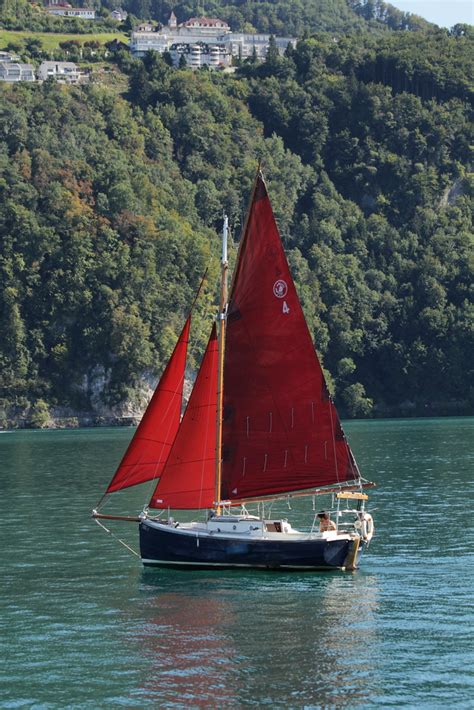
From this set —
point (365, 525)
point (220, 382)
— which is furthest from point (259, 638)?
point (220, 382)

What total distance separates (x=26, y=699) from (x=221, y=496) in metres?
15.6

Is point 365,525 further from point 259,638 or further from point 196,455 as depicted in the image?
point 259,638

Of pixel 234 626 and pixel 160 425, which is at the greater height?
pixel 160 425

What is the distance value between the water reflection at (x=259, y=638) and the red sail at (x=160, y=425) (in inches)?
143

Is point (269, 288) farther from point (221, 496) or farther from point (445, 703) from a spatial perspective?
point (445, 703)

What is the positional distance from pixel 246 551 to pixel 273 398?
17.0ft

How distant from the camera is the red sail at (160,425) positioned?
153 feet

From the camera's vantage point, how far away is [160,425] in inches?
1853

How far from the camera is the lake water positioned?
33.1 m

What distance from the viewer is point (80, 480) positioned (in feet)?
276

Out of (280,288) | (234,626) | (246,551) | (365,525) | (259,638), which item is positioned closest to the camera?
(259,638)

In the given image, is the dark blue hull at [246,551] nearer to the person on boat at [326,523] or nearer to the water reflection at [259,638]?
the water reflection at [259,638]

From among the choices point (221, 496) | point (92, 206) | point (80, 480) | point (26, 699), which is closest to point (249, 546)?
point (221, 496)

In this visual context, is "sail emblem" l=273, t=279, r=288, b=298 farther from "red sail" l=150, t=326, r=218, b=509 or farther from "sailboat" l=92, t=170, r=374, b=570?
"red sail" l=150, t=326, r=218, b=509
